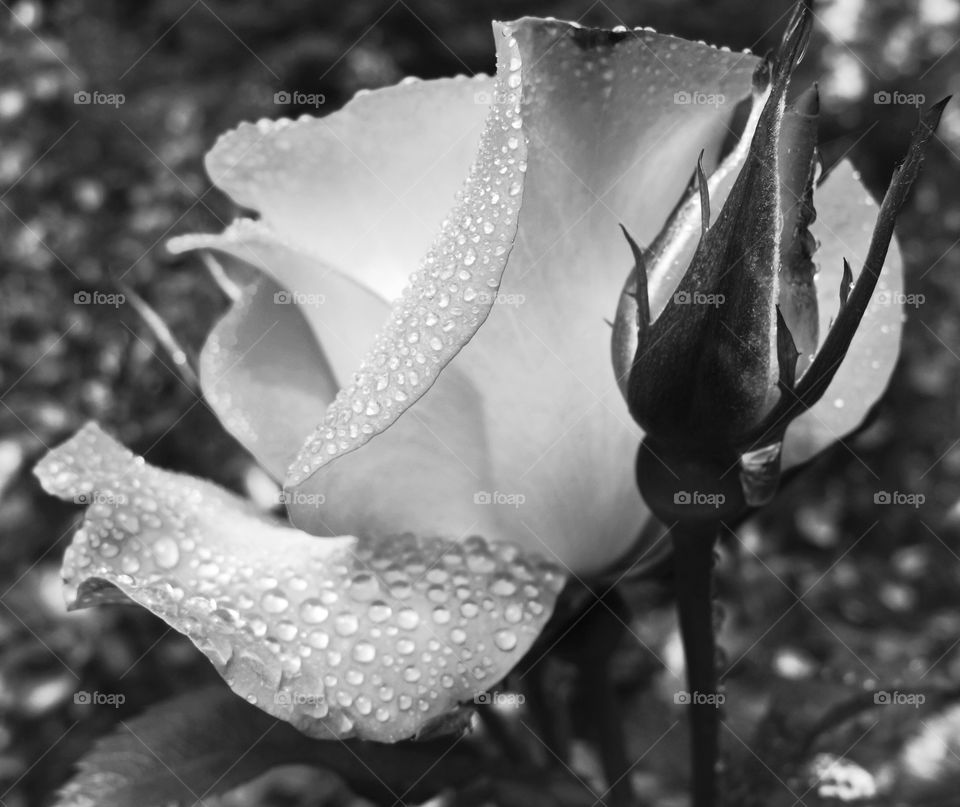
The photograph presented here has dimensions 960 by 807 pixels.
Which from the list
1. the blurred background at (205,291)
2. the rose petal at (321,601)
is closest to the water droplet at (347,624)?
the rose petal at (321,601)

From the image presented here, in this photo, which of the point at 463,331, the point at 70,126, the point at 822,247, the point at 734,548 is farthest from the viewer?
the point at 70,126

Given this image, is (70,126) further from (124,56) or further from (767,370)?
(767,370)

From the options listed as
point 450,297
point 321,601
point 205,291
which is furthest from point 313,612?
point 205,291

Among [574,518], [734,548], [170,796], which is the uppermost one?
[574,518]

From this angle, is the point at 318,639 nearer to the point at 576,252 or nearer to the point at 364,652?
the point at 364,652

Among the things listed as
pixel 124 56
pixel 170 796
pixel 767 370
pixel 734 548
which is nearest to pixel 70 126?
pixel 124 56

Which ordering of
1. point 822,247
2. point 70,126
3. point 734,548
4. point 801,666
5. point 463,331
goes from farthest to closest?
1. point 70,126
2. point 734,548
3. point 801,666
4. point 822,247
5. point 463,331
